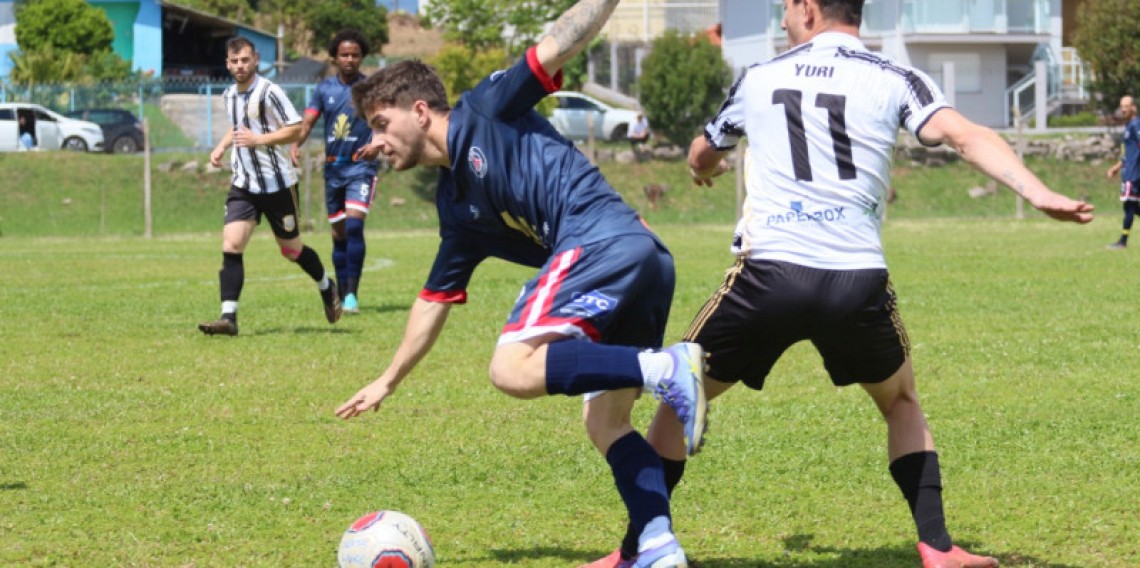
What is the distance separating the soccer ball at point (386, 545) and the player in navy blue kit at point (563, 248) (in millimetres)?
586

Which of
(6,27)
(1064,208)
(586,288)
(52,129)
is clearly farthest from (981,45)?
(1064,208)

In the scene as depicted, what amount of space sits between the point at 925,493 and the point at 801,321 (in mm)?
791

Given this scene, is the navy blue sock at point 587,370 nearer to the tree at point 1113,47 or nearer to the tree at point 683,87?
the tree at point 683,87

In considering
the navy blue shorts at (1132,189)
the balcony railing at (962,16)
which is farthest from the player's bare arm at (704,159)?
the balcony railing at (962,16)

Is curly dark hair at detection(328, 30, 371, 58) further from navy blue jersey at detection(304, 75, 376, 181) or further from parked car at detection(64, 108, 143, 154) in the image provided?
parked car at detection(64, 108, 143, 154)

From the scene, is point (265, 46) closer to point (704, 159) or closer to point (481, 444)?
point (481, 444)

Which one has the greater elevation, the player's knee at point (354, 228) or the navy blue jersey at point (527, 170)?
the navy blue jersey at point (527, 170)

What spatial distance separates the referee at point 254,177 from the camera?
1161cm

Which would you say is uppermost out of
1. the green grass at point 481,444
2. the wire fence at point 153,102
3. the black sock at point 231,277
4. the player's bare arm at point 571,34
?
the wire fence at point 153,102

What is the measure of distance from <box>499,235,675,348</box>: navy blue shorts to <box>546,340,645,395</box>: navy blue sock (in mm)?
111

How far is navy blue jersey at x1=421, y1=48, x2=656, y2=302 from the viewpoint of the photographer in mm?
4691

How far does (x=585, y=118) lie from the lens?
4153 cm

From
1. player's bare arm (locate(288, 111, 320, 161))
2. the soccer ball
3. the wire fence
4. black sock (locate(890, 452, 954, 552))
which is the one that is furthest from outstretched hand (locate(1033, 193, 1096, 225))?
the wire fence

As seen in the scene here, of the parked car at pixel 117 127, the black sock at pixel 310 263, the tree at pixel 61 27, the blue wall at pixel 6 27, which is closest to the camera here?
the black sock at pixel 310 263
